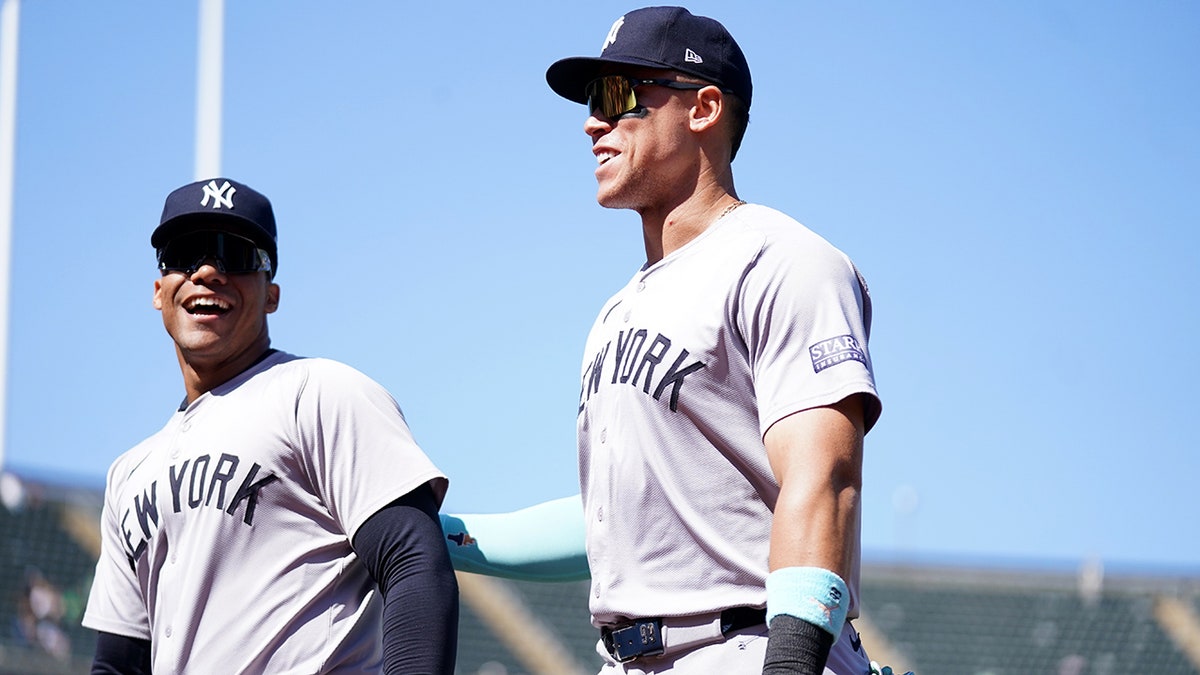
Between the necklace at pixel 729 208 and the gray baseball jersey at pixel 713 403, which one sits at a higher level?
the necklace at pixel 729 208

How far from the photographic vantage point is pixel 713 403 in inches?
118

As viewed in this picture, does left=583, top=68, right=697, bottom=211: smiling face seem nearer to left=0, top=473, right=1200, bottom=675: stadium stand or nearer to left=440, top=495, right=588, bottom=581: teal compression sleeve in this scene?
left=440, top=495, right=588, bottom=581: teal compression sleeve

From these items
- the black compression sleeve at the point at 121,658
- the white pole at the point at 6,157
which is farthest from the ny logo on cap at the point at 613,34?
the white pole at the point at 6,157

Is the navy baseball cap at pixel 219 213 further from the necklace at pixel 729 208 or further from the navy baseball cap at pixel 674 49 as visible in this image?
the necklace at pixel 729 208

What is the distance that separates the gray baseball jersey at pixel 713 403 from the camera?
112 inches

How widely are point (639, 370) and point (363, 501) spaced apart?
0.91 meters

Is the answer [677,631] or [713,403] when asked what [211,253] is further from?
[677,631]

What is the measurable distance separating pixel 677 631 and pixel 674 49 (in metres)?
1.31

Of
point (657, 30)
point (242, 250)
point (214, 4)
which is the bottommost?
point (242, 250)

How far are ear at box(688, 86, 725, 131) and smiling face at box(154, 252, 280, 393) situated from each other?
1479 mm

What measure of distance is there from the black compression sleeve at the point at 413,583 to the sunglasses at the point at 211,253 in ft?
3.08

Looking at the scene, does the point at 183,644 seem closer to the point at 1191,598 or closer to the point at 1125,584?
the point at 1125,584

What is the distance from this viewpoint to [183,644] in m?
3.71

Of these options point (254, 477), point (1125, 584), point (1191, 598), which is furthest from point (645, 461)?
point (1191, 598)
